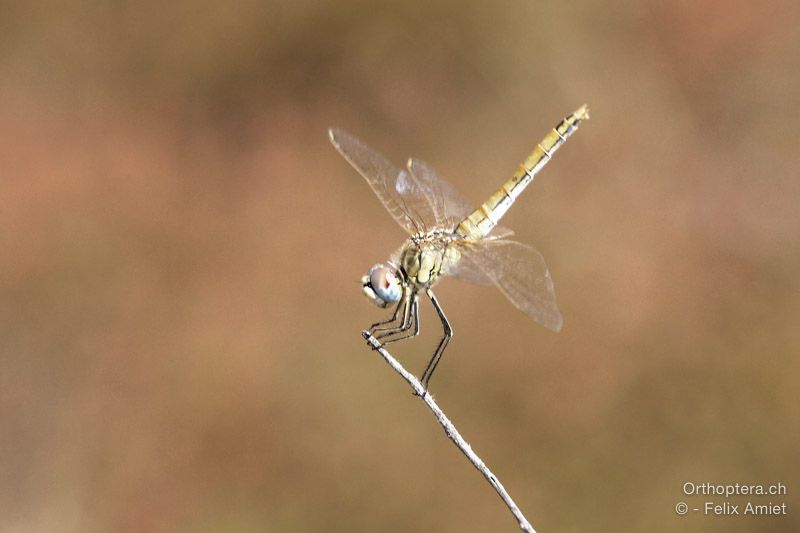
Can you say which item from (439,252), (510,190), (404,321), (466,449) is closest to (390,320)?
(404,321)

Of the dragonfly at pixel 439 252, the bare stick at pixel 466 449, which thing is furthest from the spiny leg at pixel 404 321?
the bare stick at pixel 466 449

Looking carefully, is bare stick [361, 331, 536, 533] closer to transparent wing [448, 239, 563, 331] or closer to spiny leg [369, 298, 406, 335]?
spiny leg [369, 298, 406, 335]

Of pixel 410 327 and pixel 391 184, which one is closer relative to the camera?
pixel 410 327

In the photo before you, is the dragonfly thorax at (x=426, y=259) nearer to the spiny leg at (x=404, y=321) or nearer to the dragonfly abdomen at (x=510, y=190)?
the spiny leg at (x=404, y=321)

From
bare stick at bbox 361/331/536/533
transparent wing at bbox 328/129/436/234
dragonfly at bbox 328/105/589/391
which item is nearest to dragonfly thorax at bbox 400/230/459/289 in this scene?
dragonfly at bbox 328/105/589/391

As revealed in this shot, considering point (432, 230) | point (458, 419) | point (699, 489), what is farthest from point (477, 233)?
point (699, 489)

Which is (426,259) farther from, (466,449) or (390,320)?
(466,449)
